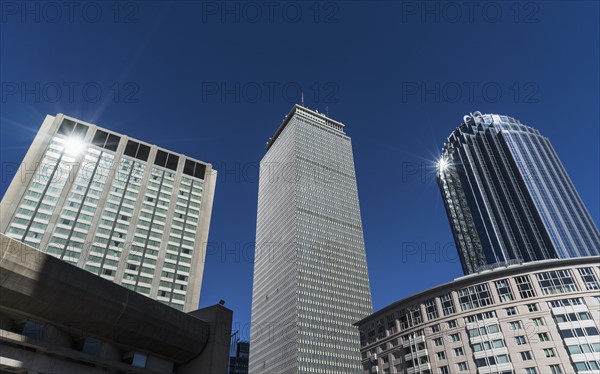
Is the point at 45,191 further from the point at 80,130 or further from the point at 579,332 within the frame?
the point at 579,332

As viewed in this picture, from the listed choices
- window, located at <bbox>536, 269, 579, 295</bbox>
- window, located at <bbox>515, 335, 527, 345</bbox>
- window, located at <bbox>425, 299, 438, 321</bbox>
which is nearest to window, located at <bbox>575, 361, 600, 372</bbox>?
window, located at <bbox>515, 335, 527, 345</bbox>

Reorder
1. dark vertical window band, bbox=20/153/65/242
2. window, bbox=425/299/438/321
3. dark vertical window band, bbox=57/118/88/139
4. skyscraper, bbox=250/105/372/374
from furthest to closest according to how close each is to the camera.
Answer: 1. skyscraper, bbox=250/105/372/374
2. dark vertical window band, bbox=57/118/88/139
3. window, bbox=425/299/438/321
4. dark vertical window band, bbox=20/153/65/242

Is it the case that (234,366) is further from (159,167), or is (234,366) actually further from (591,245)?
(591,245)

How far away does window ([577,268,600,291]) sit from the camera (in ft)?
223

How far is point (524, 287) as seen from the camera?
71.7 metres

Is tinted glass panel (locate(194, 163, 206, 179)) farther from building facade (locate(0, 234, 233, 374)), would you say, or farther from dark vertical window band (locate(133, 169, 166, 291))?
building facade (locate(0, 234, 233, 374))

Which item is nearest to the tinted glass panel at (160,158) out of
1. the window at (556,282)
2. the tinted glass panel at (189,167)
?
the tinted glass panel at (189,167)

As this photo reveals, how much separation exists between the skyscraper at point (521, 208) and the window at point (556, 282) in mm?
82024

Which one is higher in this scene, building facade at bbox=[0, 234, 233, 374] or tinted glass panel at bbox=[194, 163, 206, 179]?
tinted glass panel at bbox=[194, 163, 206, 179]

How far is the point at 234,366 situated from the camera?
19550cm

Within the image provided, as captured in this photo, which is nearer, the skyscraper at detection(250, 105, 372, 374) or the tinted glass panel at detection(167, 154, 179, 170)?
the tinted glass panel at detection(167, 154, 179, 170)

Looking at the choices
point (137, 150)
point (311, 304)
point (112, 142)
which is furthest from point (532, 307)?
point (311, 304)

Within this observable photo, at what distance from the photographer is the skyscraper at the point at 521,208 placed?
15800cm

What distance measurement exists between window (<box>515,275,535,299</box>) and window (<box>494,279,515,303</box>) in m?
1.68
